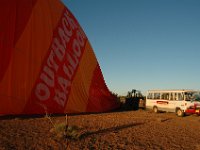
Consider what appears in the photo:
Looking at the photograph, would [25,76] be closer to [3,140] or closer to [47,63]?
[47,63]

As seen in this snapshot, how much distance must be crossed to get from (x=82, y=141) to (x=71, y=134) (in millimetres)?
568

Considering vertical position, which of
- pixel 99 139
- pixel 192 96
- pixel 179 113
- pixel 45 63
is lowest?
pixel 99 139

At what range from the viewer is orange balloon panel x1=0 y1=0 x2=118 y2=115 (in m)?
15.5

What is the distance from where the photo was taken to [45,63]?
57.6 feet

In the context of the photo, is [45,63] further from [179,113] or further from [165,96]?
[179,113]

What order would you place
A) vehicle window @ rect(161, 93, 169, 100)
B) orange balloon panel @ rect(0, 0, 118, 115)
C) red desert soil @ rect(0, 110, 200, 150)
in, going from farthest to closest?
1. vehicle window @ rect(161, 93, 169, 100)
2. orange balloon panel @ rect(0, 0, 118, 115)
3. red desert soil @ rect(0, 110, 200, 150)

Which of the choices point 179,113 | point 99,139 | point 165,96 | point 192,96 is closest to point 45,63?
point 99,139

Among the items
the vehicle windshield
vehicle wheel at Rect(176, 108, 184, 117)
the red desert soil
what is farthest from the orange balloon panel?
the vehicle windshield

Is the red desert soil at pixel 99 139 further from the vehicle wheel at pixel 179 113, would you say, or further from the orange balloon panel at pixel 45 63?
the vehicle wheel at pixel 179 113

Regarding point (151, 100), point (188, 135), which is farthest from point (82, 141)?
point (151, 100)

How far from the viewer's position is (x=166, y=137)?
35.0 ft

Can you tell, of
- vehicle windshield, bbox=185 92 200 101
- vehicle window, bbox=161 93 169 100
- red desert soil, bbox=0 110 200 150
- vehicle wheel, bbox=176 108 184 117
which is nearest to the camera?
red desert soil, bbox=0 110 200 150

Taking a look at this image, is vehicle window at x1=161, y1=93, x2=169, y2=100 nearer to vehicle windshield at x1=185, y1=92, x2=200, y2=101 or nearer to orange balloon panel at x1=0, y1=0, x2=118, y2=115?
vehicle windshield at x1=185, y1=92, x2=200, y2=101

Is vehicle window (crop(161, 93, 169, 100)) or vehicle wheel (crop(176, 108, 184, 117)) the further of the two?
vehicle window (crop(161, 93, 169, 100))
